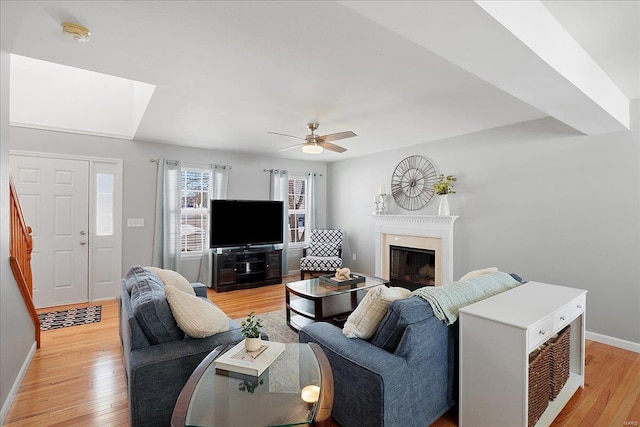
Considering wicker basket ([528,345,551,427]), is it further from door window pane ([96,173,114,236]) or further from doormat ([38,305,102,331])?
door window pane ([96,173,114,236])

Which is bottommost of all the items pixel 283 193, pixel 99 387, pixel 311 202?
pixel 99 387

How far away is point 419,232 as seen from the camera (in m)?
4.80

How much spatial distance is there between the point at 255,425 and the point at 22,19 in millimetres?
2499

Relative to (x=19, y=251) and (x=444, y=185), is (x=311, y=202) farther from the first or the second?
(x=19, y=251)

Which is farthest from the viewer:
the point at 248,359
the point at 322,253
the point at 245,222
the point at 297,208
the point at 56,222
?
the point at 297,208

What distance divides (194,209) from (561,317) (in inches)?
198

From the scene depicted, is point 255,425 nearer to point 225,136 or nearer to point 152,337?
point 152,337

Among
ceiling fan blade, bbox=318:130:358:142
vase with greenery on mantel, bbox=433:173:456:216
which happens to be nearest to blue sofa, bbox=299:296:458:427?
ceiling fan blade, bbox=318:130:358:142

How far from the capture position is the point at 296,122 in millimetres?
3795

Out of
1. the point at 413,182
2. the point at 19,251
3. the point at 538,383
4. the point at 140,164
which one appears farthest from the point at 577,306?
the point at 140,164

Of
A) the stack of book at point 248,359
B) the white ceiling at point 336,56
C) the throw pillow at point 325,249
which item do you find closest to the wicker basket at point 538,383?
the stack of book at point 248,359

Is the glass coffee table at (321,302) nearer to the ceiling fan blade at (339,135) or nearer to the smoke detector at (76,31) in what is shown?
the ceiling fan blade at (339,135)

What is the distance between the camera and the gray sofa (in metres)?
1.69

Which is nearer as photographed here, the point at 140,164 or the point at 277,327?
the point at 277,327
